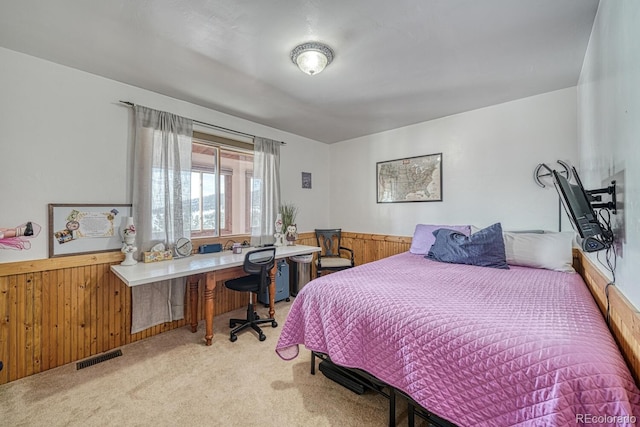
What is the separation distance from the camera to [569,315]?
1.33 metres

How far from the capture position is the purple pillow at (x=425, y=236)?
312 cm

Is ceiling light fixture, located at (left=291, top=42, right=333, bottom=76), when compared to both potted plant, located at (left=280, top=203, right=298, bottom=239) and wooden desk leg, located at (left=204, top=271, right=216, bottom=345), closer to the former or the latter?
wooden desk leg, located at (left=204, top=271, right=216, bottom=345)

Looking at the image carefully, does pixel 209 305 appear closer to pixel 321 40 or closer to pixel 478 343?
pixel 478 343

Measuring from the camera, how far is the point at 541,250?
2.39m

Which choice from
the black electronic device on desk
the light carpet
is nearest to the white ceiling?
the black electronic device on desk

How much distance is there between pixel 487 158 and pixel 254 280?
9.83ft

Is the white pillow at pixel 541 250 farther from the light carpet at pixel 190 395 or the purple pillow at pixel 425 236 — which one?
the light carpet at pixel 190 395

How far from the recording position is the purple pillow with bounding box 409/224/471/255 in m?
3.12

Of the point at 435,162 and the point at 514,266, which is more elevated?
the point at 435,162

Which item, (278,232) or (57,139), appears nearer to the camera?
(57,139)

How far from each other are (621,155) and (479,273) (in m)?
1.21

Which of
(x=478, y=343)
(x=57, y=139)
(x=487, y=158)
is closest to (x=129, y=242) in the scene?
(x=57, y=139)

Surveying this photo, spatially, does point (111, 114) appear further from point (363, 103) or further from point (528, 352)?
point (528, 352)

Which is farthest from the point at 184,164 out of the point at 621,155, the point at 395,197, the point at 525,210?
the point at 525,210
